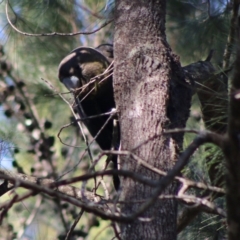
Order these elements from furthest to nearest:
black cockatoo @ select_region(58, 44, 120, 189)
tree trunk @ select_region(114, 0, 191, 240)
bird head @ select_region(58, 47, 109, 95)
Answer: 1. bird head @ select_region(58, 47, 109, 95)
2. black cockatoo @ select_region(58, 44, 120, 189)
3. tree trunk @ select_region(114, 0, 191, 240)

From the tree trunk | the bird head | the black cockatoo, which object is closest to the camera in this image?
the tree trunk

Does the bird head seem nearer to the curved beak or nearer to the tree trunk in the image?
the curved beak

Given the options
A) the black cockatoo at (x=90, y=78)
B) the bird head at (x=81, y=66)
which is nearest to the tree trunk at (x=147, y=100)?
the black cockatoo at (x=90, y=78)

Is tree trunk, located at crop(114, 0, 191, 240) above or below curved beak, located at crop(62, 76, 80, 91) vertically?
below

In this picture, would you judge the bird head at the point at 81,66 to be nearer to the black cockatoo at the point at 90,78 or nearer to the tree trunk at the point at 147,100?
the black cockatoo at the point at 90,78

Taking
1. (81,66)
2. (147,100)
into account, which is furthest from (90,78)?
(147,100)

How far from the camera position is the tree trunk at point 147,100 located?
1.63m

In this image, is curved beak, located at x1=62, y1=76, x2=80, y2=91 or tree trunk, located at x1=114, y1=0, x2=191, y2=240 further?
curved beak, located at x1=62, y1=76, x2=80, y2=91

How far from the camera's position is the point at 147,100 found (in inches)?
70.9

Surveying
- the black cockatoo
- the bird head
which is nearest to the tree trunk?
the black cockatoo

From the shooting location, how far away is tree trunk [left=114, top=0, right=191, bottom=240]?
1628 millimetres

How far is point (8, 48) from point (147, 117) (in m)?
2.09

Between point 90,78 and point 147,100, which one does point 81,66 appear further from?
point 147,100

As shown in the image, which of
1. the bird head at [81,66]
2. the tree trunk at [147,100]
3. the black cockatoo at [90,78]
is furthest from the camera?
the bird head at [81,66]
